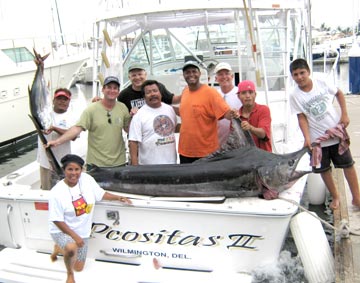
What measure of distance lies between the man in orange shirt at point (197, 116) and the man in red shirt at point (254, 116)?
197 millimetres

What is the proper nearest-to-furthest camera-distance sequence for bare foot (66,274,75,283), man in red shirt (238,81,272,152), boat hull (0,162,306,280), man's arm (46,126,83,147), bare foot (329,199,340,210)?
boat hull (0,162,306,280), bare foot (66,274,75,283), man in red shirt (238,81,272,152), man's arm (46,126,83,147), bare foot (329,199,340,210)

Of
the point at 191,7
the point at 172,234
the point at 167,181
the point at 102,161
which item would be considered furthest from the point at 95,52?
the point at 172,234

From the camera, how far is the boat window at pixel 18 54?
11599mm

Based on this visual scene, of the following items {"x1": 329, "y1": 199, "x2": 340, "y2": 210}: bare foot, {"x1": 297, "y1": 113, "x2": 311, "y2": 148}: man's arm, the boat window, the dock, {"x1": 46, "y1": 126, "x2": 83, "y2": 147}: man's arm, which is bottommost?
the dock

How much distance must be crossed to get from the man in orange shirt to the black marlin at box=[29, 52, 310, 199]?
23 centimetres

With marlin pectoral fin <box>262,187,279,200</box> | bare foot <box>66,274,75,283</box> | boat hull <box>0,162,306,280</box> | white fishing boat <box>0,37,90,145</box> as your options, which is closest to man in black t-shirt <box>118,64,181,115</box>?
boat hull <box>0,162,306,280</box>

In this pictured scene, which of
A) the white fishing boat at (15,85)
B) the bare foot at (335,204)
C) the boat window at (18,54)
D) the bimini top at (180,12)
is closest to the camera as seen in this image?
the bare foot at (335,204)

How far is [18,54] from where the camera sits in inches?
469

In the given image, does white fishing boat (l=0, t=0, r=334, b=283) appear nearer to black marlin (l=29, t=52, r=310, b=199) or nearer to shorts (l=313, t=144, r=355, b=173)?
black marlin (l=29, t=52, r=310, b=199)

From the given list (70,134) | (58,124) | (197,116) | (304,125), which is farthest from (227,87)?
(58,124)

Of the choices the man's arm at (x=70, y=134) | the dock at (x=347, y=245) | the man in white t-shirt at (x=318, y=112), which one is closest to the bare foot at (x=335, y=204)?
the dock at (x=347, y=245)

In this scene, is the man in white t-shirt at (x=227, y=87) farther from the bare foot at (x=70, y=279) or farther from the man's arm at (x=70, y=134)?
the bare foot at (x=70, y=279)

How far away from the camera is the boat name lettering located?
3.02 m

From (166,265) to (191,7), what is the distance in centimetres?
276
